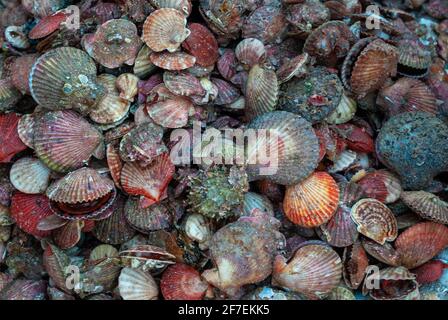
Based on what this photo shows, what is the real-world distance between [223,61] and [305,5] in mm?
341

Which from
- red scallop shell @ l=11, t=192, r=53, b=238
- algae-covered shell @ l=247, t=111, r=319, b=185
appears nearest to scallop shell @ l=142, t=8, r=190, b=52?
algae-covered shell @ l=247, t=111, r=319, b=185

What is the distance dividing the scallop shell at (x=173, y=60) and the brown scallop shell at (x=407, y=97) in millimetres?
683

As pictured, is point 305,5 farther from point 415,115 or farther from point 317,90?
point 415,115

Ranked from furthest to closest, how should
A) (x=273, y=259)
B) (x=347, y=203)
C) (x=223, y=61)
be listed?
(x=223, y=61)
(x=347, y=203)
(x=273, y=259)

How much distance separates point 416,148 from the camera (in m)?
1.76

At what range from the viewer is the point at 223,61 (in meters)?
1.84

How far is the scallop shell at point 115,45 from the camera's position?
1.76m

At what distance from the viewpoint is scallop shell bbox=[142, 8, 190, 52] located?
173 centimetres

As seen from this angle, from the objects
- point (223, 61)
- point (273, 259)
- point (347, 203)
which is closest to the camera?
point (273, 259)

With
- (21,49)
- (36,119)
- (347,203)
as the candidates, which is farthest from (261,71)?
(21,49)

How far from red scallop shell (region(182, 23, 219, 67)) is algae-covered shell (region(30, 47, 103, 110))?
327 millimetres

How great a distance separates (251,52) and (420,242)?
2.67 ft

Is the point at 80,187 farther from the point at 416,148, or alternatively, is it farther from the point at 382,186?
the point at 416,148

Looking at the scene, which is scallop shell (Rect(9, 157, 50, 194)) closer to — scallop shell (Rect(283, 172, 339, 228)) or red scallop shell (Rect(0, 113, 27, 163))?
red scallop shell (Rect(0, 113, 27, 163))
